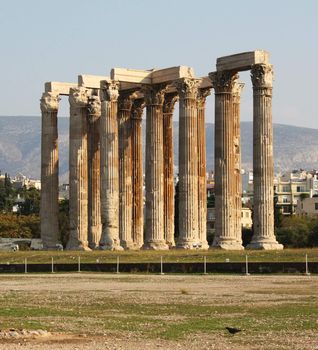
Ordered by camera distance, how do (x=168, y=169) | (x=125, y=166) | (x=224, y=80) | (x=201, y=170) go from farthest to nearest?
1. (x=125, y=166)
2. (x=168, y=169)
3. (x=201, y=170)
4. (x=224, y=80)

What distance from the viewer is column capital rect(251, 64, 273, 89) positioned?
313 ft

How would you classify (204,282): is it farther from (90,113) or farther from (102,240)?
(90,113)

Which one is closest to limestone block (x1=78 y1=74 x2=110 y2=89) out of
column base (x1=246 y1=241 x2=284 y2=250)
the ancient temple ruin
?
the ancient temple ruin

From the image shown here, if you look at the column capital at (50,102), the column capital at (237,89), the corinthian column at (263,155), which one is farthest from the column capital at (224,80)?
the column capital at (50,102)

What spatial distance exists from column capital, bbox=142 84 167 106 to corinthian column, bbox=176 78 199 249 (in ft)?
12.2

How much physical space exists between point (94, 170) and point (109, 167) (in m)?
8.06

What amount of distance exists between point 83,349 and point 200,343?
10.7ft

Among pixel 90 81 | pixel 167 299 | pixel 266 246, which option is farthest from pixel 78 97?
pixel 167 299

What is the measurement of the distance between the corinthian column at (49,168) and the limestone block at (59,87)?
0.46 m

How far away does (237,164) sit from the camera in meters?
101

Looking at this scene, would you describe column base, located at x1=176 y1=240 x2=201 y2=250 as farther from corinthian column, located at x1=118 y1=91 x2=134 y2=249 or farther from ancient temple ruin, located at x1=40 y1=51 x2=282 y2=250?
corinthian column, located at x1=118 y1=91 x2=134 y2=249

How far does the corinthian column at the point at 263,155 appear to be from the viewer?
9519cm

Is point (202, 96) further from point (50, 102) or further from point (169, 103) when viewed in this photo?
point (50, 102)

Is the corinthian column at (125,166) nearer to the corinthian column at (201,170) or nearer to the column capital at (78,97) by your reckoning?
the column capital at (78,97)
